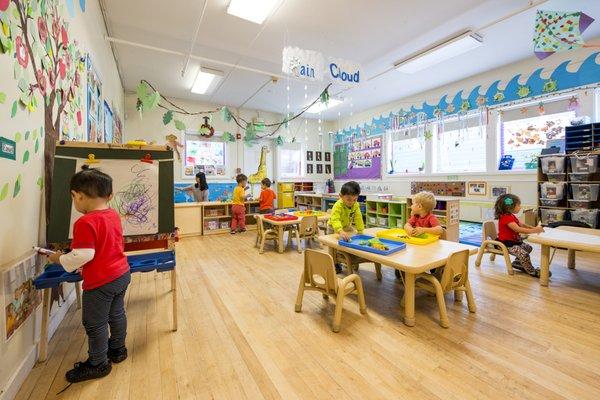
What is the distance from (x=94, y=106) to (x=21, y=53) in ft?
7.39

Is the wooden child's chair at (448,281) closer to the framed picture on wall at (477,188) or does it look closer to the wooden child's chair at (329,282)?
the wooden child's chair at (329,282)

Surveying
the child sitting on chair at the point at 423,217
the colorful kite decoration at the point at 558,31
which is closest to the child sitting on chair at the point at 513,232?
the child sitting on chair at the point at 423,217

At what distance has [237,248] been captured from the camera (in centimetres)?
506

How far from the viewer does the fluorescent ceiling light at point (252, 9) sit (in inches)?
140

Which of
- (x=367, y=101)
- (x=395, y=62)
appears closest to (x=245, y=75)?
(x=395, y=62)

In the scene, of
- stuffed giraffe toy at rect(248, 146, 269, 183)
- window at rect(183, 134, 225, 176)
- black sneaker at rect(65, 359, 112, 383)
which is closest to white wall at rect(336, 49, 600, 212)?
stuffed giraffe toy at rect(248, 146, 269, 183)

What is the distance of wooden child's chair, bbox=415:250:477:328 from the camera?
223cm

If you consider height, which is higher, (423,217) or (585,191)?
(585,191)

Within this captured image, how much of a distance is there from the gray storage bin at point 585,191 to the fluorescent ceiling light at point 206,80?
6730mm

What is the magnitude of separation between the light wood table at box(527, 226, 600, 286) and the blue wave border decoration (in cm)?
340

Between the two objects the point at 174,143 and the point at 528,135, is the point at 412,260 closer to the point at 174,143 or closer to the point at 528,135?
the point at 528,135

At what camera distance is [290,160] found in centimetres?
1002

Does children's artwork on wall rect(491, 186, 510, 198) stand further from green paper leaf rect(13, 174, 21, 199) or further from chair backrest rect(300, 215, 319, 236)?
green paper leaf rect(13, 174, 21, 199)

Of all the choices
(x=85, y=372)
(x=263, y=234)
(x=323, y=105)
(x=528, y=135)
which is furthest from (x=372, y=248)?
(x=323, y=105)
